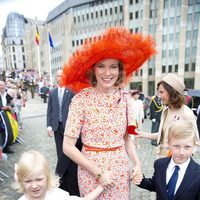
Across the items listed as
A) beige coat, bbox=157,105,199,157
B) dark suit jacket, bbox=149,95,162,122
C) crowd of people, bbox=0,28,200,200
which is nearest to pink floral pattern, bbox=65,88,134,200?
crowd of people, bbox=0,28,200,200

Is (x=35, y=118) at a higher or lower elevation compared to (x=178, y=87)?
lower

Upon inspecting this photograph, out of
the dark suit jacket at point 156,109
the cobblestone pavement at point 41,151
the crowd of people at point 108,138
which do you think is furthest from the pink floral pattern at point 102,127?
the dark suit jacket at point 156,109

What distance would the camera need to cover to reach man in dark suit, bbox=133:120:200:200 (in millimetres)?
1269

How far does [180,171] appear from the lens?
4.35 ft

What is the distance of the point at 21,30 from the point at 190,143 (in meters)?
90.6

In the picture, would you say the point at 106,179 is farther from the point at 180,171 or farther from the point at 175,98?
the point at 175,98

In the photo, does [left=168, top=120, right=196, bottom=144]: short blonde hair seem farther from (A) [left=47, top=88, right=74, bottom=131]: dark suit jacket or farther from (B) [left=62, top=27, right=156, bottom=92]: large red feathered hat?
(A) [left=47, top=88, right=74, bottom=131]: dark suit jacket

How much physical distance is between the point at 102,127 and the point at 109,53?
50 centimetres

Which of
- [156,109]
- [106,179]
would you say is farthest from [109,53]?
[156,109]

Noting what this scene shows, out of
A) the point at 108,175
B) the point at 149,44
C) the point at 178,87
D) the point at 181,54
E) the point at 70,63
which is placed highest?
the point at 181,54

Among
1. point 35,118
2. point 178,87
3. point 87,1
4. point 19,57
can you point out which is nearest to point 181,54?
point 87,1

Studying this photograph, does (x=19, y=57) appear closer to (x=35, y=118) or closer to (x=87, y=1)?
(x=87, y=1)

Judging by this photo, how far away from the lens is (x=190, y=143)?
4.22 feet

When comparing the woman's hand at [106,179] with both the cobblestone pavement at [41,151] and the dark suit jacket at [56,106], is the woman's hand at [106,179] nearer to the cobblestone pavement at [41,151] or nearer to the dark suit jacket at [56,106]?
the cobblestone pavement at [41,151]
